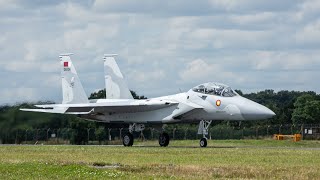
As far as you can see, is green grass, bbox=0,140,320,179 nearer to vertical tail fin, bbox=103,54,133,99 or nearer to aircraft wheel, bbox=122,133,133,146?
aircraft wheel, bbox=122,133,133,146

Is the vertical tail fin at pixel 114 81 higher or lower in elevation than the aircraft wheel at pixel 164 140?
→ higher

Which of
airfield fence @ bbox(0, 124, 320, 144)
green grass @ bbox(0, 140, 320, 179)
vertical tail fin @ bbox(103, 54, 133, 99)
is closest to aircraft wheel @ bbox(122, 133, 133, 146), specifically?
airfield fence @ bbox(0, 124, 320, 144)

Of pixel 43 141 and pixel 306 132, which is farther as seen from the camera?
pixel 306 132

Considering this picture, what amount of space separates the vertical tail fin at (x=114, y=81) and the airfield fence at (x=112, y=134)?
235 centimetres

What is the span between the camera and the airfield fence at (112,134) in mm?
49938

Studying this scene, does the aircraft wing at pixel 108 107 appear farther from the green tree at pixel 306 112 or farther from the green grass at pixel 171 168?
the green tree at pixel 306 112

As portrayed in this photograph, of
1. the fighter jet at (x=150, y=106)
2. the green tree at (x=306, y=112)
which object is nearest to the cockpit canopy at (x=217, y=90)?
the fighter jet at (x=150, y=106)

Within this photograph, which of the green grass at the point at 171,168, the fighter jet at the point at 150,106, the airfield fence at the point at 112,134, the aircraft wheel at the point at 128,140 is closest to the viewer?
the green grass at the point at 171,168

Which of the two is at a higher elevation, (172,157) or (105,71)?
(105,71)

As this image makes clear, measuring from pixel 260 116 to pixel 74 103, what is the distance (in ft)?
48.0

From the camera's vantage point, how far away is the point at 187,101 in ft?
142

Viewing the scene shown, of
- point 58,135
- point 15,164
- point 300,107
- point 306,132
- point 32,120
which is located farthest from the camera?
point 300,107

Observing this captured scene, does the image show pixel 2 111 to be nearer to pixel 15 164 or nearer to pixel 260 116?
pixel 260 116

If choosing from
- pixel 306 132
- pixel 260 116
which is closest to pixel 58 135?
pixel 260 116
